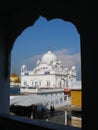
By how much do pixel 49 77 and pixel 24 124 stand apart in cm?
1997

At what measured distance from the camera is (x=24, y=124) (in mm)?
1910

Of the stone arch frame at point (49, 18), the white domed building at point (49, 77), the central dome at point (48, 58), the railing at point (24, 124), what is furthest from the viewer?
the white domed building at point (49, 77)

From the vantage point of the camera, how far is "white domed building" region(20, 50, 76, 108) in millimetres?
19183

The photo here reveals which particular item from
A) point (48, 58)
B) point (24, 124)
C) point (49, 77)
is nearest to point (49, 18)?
point (24, 124)

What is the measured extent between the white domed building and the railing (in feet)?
52.0

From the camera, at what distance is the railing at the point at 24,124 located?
1762 millimetres

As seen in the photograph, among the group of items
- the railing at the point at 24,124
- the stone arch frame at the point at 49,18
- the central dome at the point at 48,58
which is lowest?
the railing at the point at 24,124

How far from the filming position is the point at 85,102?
155 centimetres

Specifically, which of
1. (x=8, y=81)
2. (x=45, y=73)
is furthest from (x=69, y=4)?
(x=45, y=73)

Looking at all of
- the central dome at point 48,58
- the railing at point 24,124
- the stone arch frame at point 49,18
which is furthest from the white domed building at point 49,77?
the railing at point 24,124

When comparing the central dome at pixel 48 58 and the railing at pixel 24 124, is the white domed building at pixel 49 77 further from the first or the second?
the railing at pixel 24 124

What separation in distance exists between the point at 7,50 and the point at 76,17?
35.9 inches

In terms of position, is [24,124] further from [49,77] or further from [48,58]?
[49,77]

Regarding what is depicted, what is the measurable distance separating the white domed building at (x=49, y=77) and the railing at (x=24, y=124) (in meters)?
15.8
